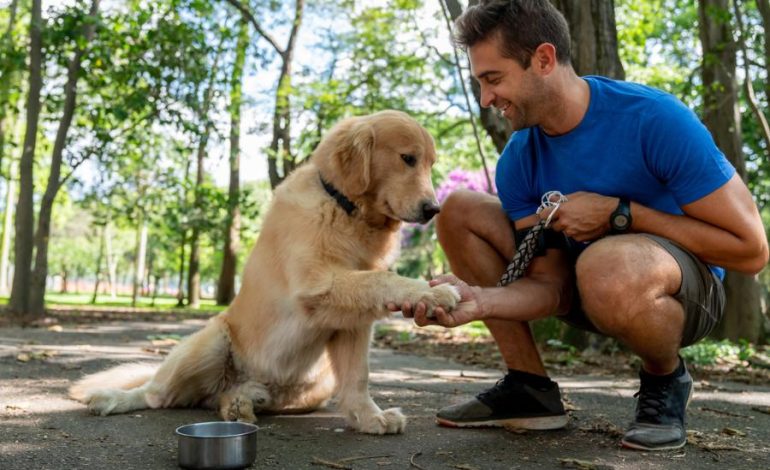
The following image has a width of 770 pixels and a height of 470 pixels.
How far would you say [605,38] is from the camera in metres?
5.91

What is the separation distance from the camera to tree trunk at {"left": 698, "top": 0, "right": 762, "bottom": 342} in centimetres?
827

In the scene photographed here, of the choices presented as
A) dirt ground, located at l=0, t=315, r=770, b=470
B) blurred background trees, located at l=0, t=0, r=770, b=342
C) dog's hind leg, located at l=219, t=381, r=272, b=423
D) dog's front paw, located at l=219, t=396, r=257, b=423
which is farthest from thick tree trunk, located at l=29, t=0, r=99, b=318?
dog's front paw, located at l=219, t=396, r=257, b=423

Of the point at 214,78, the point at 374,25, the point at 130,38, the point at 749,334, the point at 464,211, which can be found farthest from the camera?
the point at 374,25

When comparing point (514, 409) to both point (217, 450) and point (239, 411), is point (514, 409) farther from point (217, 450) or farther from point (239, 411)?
point (217, 450)

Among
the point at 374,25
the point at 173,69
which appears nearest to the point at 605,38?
the point at 173,69

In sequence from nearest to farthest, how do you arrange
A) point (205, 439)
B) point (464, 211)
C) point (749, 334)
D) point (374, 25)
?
point (205, 439) → point (464, 211) → point (749, 334) → point (374, 25)

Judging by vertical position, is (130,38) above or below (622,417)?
above

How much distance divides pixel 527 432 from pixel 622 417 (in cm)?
71

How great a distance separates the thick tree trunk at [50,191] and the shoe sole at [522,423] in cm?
907

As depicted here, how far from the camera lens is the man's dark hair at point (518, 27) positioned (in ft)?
9.65

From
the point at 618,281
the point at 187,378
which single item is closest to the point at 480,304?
the point at 618,281

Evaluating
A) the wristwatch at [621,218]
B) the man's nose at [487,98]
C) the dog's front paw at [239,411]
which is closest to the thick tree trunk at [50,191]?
the dog's front paw at [239,411]

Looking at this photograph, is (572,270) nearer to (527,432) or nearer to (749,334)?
(527,432)

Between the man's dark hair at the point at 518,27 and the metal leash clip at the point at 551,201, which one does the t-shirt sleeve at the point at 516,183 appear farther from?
the man's dark hair at the point at 518,27
